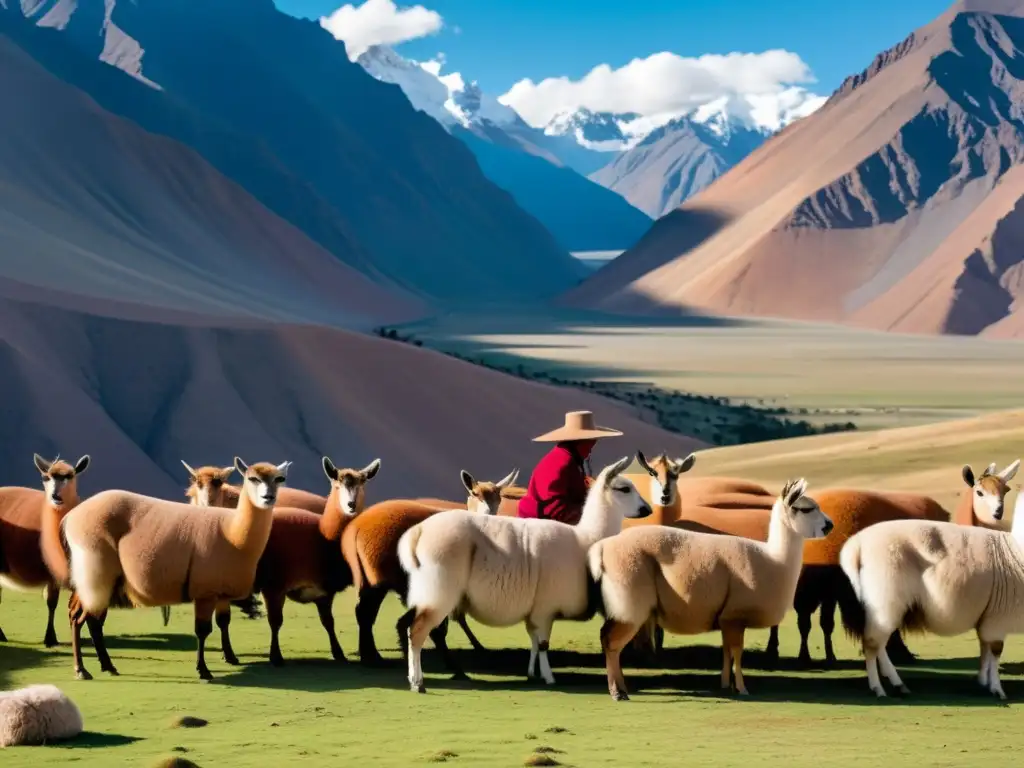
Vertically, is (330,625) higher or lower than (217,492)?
lower

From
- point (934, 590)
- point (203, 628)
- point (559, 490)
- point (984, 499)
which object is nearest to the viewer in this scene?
point (934, 590)

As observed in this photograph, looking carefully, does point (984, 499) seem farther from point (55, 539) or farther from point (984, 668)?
point (55, 539)

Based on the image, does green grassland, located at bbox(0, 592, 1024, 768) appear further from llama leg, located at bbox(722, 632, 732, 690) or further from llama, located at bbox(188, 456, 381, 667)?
llama, located at bbox(188, 456, 381, 667)

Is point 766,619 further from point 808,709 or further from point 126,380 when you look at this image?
point 126,380

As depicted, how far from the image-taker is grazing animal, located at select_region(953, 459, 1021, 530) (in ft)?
42.2

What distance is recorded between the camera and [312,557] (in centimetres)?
1308

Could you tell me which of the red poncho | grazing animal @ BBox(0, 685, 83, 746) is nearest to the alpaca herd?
the red poncho

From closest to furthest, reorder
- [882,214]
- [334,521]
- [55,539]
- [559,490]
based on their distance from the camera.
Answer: [334,521] < [559,490] < [55,539] < [882,214]

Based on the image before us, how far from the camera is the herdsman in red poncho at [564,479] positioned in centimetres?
1343

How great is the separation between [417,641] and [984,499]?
16.0 ft

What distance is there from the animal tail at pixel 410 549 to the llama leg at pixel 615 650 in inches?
57.9

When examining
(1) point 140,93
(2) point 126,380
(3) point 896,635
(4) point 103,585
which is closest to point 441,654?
(4) point 103,585

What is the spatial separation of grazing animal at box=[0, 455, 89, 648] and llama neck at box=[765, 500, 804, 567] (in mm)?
5839

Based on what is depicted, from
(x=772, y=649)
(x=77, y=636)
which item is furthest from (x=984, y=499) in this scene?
(x=77, y=636)
